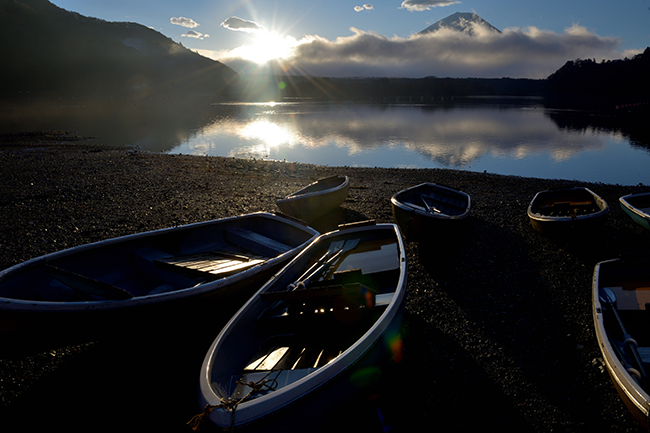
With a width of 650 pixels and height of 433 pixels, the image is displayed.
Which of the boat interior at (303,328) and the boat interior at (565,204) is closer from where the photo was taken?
the boat interior at (303,328)

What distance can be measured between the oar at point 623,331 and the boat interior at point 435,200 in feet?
18.3

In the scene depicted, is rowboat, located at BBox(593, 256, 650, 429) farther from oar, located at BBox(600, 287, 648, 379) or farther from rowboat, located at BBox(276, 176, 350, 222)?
rowboat, located at BBox(276, 176, 350, 222)

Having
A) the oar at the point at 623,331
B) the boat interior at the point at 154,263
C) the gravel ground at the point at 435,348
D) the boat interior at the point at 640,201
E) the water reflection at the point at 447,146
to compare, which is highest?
the water reflection at the point at 447,146

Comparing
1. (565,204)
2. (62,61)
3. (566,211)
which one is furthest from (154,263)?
(62,61)

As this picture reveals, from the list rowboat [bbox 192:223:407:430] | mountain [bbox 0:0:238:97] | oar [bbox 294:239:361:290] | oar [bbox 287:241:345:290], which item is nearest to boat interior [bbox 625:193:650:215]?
rowboat [bbox 192:223:407:430]

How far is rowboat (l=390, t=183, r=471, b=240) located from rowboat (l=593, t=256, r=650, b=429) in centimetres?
348

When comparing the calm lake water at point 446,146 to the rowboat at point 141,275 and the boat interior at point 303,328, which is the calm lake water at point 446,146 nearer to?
the rowboat at point 141,275

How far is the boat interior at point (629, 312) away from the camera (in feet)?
15.3

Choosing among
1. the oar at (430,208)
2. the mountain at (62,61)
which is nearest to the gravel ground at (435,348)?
the oar at (430,208)

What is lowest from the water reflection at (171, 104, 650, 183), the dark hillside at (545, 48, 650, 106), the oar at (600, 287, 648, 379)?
the oar at (600, 287, 648, 379)

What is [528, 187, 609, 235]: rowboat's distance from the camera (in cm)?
875

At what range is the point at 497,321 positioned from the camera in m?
6.64

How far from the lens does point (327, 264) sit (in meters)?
6.38

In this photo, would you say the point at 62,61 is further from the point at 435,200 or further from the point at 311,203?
the point at 435,200
